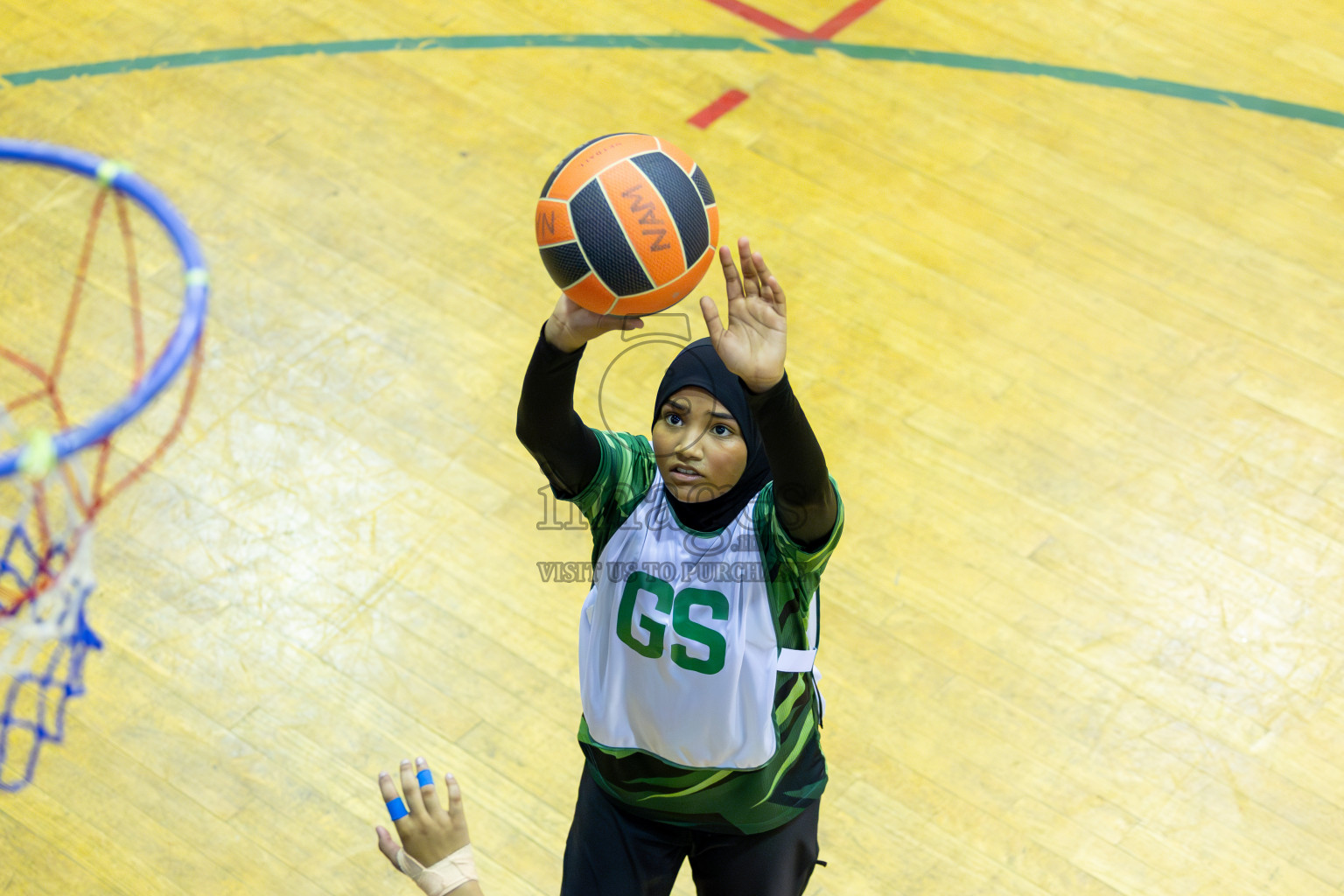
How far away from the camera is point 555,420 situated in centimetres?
312

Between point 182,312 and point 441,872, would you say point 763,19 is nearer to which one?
point 182,312

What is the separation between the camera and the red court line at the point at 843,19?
7.59 meters

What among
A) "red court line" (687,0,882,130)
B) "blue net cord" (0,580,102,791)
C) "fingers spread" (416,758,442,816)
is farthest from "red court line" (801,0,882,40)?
"fingers spread" (416,758,442,816)

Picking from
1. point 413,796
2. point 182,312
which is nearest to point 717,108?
point 182,312

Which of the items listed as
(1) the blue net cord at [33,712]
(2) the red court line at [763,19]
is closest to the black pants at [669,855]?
(1) the blue net cord at [33,712]

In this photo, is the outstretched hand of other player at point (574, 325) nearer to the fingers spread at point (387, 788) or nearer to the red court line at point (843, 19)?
the fingers spread at point (387, 788)

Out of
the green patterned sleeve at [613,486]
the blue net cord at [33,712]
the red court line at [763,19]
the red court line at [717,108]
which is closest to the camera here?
the green patterned sleeve at [613,486]

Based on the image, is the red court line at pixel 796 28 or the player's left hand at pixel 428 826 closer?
the player's left hand at pixel 428 826

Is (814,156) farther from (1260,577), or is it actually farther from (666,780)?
(666,780)

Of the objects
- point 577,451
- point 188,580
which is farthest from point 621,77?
point 577,451

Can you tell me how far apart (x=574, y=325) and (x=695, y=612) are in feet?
2.22

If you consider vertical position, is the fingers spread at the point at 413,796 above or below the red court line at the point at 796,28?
above

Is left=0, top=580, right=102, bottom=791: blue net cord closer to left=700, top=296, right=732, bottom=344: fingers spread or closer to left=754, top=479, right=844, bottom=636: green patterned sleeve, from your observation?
left=754, top=479, right=844, bottom=636: green patterned sleeve

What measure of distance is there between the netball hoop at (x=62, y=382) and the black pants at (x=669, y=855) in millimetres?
1283
